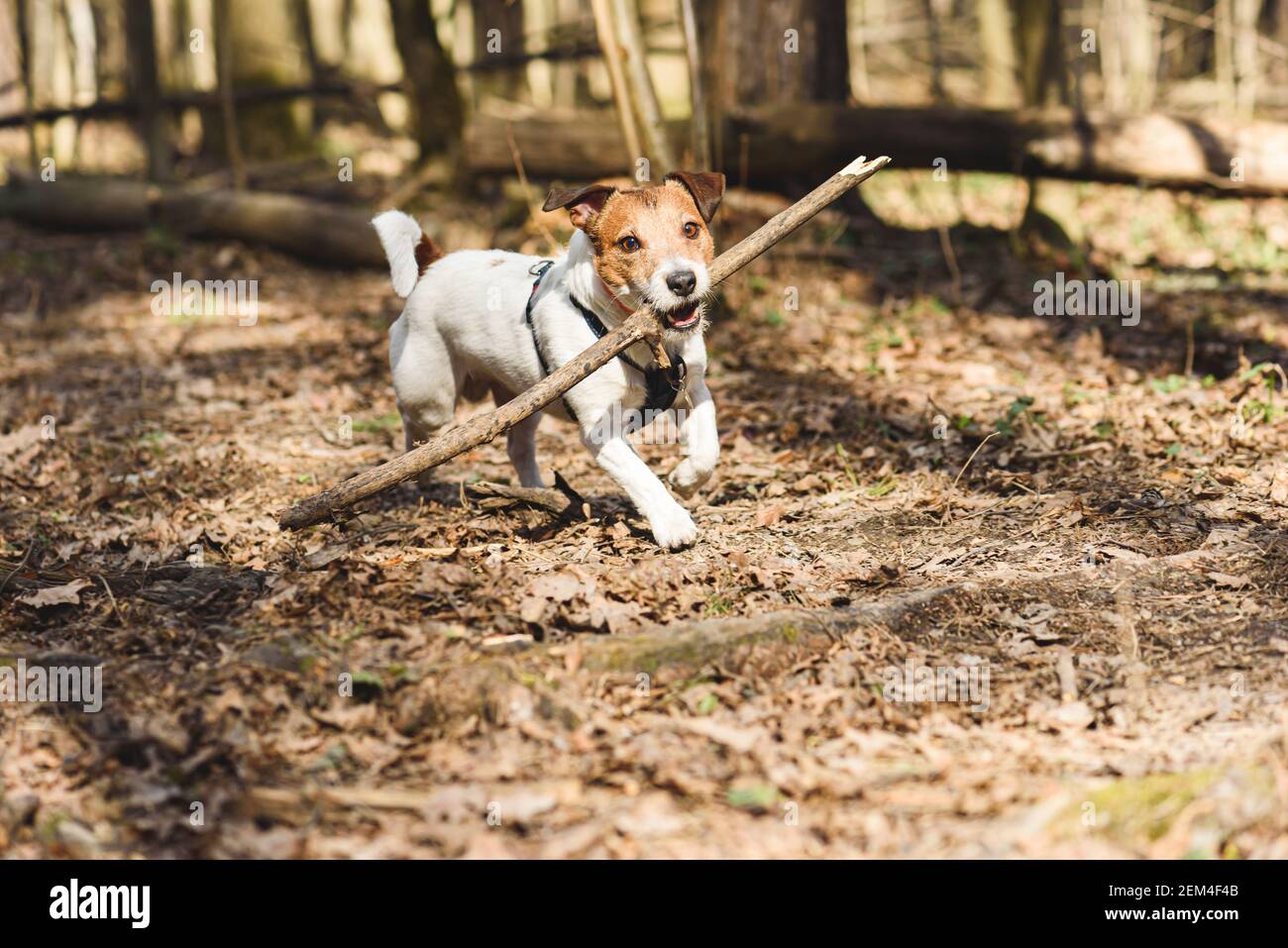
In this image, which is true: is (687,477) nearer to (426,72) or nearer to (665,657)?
(665,657)

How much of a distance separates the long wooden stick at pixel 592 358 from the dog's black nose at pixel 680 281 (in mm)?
141

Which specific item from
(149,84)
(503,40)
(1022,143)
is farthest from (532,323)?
(503,40)

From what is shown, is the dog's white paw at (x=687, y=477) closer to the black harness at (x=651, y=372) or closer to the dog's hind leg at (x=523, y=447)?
the black harness at (x=651, y=372)

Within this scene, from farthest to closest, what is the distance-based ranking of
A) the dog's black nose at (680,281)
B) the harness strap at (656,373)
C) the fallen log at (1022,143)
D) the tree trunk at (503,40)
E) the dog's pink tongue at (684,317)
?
the tree trunk at (503,40)
the fallen log at (1022,143)
the harness strap at (656,373)
the dog's pink tongue at (684,317)
the dog's black nose at (680,281)

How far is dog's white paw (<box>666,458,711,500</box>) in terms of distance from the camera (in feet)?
18.3

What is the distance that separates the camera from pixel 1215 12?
58.0 feet

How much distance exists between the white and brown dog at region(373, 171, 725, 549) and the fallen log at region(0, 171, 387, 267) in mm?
5982

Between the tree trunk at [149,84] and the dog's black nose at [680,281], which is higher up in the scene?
the tree trunk at [149,84]

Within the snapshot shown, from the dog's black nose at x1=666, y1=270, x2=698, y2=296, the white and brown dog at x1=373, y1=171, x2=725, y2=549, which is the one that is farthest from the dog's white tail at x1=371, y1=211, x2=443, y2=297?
the dog's black nose at x1=666, y1=270, x2=698, y2=296

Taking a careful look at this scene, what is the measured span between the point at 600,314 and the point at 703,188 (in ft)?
2.46

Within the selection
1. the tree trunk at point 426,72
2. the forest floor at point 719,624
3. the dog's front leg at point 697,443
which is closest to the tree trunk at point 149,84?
the tree trunk at point 426,72

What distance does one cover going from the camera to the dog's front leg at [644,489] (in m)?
5.26

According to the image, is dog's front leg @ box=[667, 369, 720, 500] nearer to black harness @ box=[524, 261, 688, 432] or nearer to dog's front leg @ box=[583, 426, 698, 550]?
black harness @ box=[524, 261, 688, 432]
